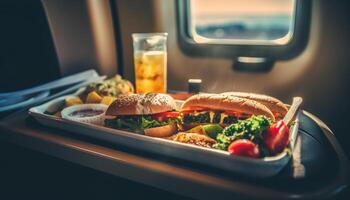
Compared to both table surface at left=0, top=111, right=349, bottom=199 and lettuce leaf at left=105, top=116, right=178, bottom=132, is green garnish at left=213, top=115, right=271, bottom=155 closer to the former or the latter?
table surface at left=0, top=111, right=349, bottom=199

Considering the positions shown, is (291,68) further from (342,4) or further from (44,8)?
(44,8)

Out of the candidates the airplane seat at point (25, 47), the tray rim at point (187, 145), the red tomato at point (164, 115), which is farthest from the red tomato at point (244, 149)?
the airplane seat at point (25, 47)

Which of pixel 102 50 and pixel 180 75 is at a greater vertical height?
pixel 102 50

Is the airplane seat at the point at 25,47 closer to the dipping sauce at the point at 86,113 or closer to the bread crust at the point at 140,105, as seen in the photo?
the dipping sauce at the point at 86,113

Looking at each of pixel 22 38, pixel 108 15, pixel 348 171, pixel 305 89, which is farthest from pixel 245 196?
pixel 108 15

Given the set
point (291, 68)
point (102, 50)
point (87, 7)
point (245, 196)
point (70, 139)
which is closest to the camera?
point (245, 196)

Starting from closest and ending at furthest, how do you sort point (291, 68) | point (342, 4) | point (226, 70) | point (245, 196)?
1. point (245, 196)
2. point (342, 4)
3. point (291, 68)
4. point (226, 70)

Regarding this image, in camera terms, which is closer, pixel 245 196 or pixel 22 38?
pixel 245 196
